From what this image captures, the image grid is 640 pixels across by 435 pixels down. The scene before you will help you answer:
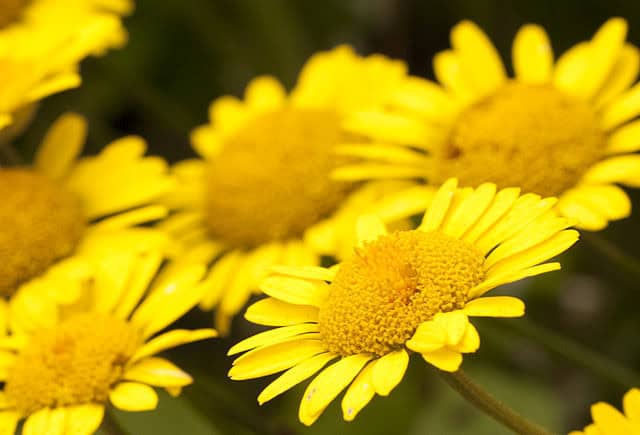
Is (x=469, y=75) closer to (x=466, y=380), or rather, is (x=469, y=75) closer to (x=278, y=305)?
(x=278, y=305)

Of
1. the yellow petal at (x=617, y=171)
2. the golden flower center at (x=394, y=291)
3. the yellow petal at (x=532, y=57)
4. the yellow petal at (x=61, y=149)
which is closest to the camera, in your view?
the golden flower center at (x=394, y=291)

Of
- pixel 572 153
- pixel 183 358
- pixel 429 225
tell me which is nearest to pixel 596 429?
pixel 429 225

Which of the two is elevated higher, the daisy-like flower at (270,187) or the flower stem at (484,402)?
the daisy-like flower at (270,187)

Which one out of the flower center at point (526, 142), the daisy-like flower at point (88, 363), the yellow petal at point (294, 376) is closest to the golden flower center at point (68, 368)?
the daisy-like flower at point (88, 363)

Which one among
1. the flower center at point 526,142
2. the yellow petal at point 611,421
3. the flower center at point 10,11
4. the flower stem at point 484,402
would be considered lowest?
the yellow petal at point 611,421

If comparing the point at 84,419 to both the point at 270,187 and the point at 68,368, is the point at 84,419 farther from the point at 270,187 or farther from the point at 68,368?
the point at 270,187

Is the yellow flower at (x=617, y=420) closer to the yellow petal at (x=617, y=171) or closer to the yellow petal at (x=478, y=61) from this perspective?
the yellow petal at (x=617, y=171)

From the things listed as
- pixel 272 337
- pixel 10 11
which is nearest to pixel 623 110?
pixel 272 337
